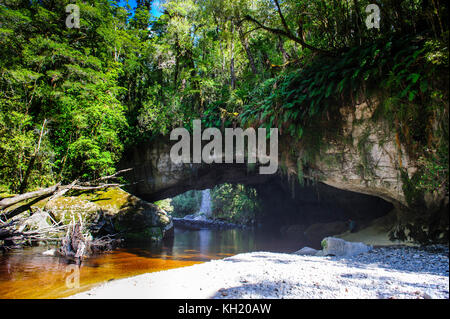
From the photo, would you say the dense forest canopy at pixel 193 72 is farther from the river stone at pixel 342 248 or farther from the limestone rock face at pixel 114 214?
the river stone at pixel 342 248

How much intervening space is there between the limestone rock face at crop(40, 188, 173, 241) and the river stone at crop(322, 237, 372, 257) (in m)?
8.46

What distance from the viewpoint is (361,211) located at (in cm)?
1329

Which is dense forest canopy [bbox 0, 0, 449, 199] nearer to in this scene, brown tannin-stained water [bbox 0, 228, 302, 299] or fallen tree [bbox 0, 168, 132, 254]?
fallen tree [bbox 0, 168, 132, 254]

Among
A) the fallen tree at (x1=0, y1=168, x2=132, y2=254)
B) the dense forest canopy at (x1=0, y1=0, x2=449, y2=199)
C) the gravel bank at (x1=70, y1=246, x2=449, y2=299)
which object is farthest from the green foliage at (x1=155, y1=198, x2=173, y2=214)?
the gravel bank at (x1=70, y1=246, x2=449, y2=299)

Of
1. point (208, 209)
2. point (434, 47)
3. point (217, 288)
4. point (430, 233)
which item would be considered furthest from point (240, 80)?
point (208, 209)

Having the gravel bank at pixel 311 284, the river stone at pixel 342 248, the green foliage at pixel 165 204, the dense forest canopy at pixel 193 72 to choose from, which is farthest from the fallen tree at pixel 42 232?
the green foliage at pixel 165 204

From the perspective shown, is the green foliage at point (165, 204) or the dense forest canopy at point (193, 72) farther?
the green foliage at point (165, 204)

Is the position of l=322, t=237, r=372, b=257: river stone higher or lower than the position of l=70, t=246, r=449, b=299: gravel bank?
lower

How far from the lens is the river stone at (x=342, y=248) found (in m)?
6.51

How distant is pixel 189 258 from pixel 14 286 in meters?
4.91

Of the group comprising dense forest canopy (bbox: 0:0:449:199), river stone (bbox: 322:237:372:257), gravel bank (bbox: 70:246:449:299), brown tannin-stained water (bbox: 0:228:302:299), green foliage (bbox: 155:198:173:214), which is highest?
dense forest canopy (bbox: 0:0:449:199)

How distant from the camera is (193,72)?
15.3 m

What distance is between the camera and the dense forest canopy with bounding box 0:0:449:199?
17.9 ft

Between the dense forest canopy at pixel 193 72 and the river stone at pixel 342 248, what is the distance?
2.91 metres
